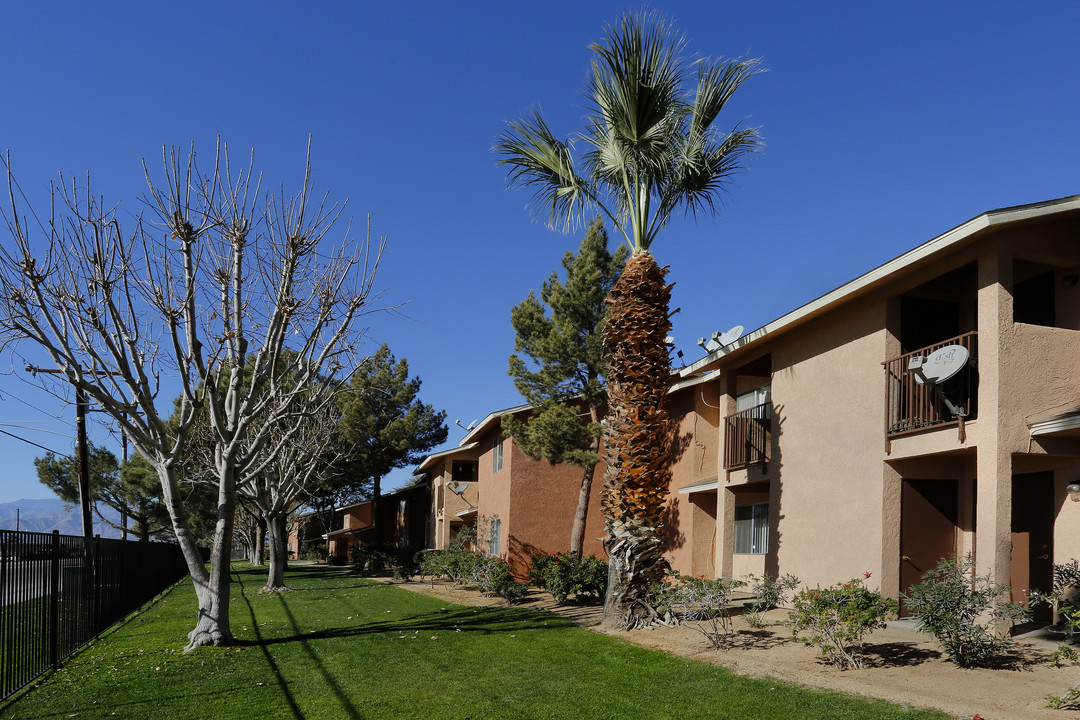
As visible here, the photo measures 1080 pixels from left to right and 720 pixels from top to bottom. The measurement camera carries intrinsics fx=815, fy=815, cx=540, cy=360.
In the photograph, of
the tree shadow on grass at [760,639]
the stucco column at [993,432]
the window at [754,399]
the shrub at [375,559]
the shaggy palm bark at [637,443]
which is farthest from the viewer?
the shrub at [375,559]

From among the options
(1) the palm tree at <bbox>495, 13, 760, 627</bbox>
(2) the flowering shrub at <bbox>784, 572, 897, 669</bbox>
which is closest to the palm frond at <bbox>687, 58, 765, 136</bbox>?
(1) the palm tree at <bbox>495, 13, 760, 627</bbox>

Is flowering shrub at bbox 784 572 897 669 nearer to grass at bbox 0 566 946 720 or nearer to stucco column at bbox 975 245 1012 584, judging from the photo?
grass at bbox 0 566 946 720

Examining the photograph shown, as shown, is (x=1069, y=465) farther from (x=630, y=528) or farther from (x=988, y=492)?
(x=630, y=528)

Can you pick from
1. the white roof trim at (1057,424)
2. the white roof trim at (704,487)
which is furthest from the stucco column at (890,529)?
the white roof trim at (704,487)

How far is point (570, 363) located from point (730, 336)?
21.1 feet

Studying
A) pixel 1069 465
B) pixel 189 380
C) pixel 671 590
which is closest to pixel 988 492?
pixel 1069 465

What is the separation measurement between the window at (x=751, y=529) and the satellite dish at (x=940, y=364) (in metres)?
7.42

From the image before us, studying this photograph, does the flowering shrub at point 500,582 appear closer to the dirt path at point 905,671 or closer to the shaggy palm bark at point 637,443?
the shaggy palm bark at point 637,443

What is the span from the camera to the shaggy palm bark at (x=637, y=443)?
13609mm

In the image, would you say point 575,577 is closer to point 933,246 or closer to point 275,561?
point 933,246

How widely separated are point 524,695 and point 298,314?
273 inches

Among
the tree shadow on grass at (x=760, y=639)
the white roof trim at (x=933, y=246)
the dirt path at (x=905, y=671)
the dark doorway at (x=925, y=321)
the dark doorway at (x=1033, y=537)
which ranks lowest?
the tree shadow on grass at (x=760, y=639)

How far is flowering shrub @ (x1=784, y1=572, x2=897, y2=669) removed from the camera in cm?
988

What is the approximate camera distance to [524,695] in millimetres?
9141
